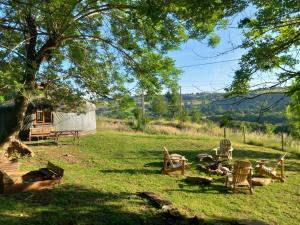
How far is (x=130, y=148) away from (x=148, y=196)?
8.95m

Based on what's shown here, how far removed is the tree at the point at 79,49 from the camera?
748cm

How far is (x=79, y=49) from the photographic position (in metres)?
9.77

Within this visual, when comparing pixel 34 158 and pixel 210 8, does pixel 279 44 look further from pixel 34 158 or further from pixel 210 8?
pixel 34 158

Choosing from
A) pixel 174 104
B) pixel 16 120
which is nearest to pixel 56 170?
pixel 16 120

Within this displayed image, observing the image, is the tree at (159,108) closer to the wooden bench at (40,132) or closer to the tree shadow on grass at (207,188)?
the wooden bench at (40,132)

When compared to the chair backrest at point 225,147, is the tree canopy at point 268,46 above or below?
above

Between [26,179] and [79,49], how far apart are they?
364 centimetres

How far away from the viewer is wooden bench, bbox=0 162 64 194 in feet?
27.6

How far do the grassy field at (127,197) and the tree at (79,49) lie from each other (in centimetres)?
232

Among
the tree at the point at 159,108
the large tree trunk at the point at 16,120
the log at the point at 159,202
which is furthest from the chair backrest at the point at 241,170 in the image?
the tree at the point at 159,108

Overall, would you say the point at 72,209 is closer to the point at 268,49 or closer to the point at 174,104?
the point at 268,49

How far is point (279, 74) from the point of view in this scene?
4.95 metres

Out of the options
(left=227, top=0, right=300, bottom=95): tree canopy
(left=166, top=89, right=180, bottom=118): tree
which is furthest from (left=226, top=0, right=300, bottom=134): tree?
(left=166, top=89, right=180, bottom=118): tree

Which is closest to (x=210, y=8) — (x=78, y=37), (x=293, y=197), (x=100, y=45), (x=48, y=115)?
(x=78, y=37)
